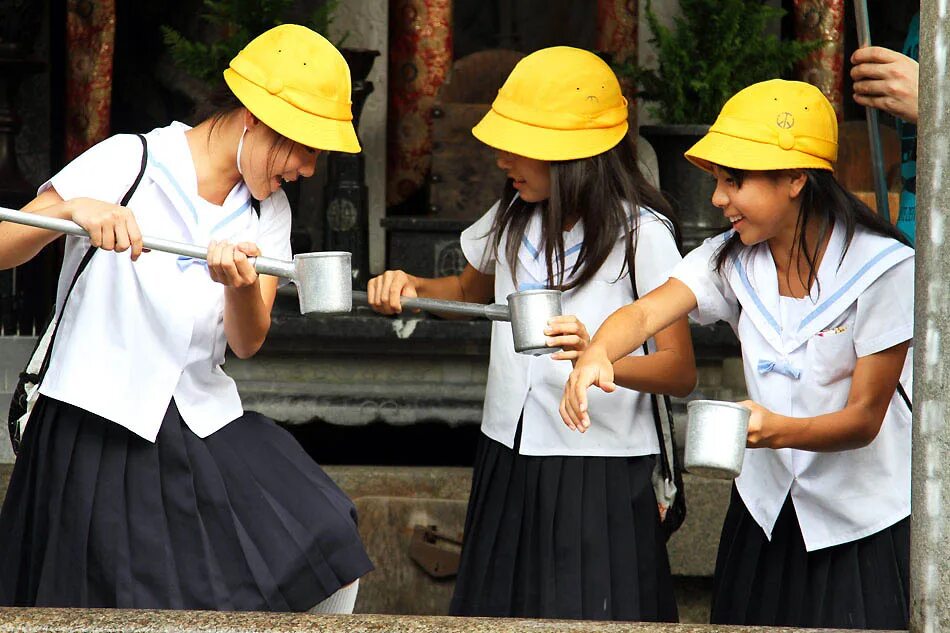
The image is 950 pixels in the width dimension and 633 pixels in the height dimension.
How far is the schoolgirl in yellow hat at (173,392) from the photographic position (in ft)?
8.87

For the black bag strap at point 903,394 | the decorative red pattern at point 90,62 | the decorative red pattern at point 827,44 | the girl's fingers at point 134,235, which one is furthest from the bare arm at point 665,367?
the decorative red pattern at point 90,62

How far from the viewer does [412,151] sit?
6.66 m

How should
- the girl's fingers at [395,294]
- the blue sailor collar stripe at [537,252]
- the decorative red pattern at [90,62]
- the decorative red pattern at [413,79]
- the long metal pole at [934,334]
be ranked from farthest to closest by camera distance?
the decorative red pattern at [413,79], the decorative red pattern at [90,62], the blue sailor collar stripe at [537,252], the girl's fingers at [395,294], the long metal pole at [934,334]

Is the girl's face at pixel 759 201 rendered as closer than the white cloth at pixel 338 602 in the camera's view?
Yes

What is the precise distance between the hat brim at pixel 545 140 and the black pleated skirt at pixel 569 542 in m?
0.64

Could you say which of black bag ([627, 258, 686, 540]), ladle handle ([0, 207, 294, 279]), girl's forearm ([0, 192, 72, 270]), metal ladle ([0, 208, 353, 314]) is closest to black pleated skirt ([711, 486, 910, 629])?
black bag ([627, 258, 686, 540])

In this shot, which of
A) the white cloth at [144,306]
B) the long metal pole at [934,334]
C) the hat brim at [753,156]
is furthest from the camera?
the hat brim at [753,156]

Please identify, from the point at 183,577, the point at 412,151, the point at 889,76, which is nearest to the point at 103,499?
the point at 183,577

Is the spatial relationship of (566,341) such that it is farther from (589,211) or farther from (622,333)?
(589,211)

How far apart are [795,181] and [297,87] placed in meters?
0.97

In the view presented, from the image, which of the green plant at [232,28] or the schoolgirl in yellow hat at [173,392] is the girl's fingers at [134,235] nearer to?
the schoolgirl in yellow hat at [173,392]

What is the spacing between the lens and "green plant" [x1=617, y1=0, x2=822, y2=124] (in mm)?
5352

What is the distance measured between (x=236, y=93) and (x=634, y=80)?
3060mm

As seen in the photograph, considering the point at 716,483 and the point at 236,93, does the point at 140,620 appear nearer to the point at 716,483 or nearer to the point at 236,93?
the point at 236,93
